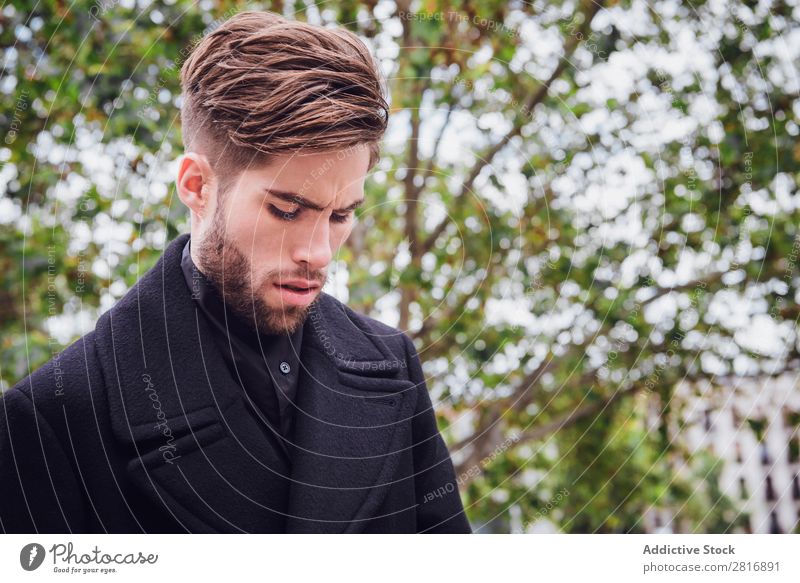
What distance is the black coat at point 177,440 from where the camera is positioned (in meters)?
0.99

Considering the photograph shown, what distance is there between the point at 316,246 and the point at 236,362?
0.19 m

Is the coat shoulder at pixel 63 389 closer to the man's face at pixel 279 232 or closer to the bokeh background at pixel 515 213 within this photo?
the man's face at pixel 279 232

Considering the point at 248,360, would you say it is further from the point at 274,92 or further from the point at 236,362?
the point at 274,92

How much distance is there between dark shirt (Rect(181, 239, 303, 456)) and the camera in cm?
108

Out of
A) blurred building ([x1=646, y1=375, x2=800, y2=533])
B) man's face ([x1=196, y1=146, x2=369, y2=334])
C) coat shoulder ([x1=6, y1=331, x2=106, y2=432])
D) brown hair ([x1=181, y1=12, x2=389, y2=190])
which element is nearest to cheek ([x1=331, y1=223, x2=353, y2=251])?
man's face ([x1=196, y1=146, x2=369, y2=334])

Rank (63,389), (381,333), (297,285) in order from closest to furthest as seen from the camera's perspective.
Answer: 1. (63,389)
2. (297,285)
3. (381,333)

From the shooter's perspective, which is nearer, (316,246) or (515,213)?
(316,246)

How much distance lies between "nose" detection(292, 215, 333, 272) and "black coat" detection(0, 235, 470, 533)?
13 centimetres

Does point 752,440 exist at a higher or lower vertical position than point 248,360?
lower

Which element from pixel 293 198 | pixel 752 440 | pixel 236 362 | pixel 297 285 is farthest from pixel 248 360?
pixel 752 440

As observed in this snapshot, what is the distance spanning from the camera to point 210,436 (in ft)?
3.44

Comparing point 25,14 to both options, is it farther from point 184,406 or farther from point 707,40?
point 707,40

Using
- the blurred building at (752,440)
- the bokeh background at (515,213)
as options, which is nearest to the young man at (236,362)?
the bokeh background at (515,213)
